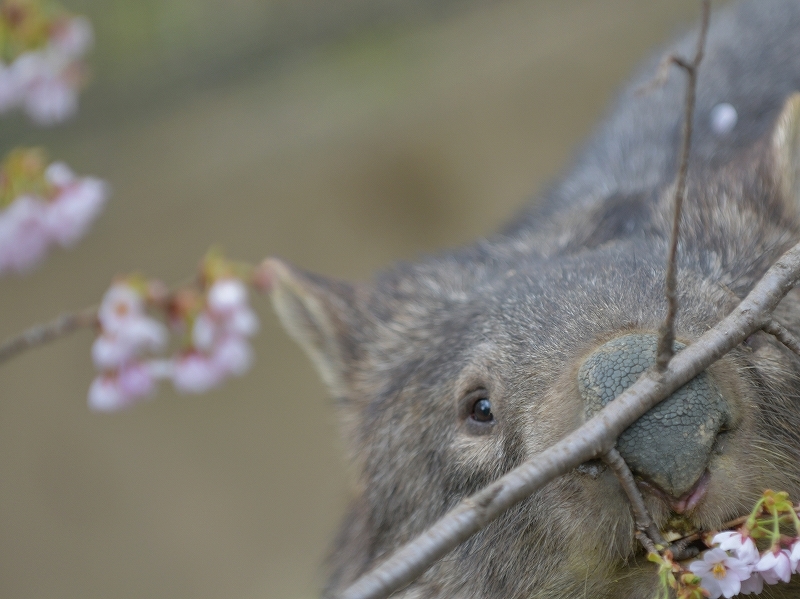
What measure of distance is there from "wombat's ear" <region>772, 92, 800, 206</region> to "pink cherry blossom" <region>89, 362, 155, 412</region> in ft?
5.45

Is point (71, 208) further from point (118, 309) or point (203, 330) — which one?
point (203, 330)

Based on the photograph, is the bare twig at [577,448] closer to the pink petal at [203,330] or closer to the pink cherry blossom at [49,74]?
the pink petal at [203,330]

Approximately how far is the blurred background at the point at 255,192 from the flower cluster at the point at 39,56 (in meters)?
3.15

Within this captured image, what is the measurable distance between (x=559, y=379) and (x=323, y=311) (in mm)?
1255

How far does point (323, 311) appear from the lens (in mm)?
3150

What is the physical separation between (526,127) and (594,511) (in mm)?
4858

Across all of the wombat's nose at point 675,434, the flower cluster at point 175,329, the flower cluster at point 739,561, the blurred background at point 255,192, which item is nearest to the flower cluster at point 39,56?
the flower cluster at point 175,329

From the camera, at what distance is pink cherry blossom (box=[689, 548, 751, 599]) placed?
165 centimetres

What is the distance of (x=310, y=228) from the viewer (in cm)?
638

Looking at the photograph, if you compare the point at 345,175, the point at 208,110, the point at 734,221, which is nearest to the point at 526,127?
the point at 345,175

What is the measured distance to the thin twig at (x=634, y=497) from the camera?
1.63 meters

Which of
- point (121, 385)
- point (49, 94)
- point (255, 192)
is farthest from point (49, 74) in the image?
point (255, 192)

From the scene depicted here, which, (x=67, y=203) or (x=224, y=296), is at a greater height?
(x=67, y=203)

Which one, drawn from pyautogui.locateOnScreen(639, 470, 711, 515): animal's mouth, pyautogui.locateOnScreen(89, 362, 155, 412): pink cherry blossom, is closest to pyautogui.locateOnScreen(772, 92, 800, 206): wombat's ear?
pyautogui.locateOnScreen(639, 470, 711, 515): animal's mouth
